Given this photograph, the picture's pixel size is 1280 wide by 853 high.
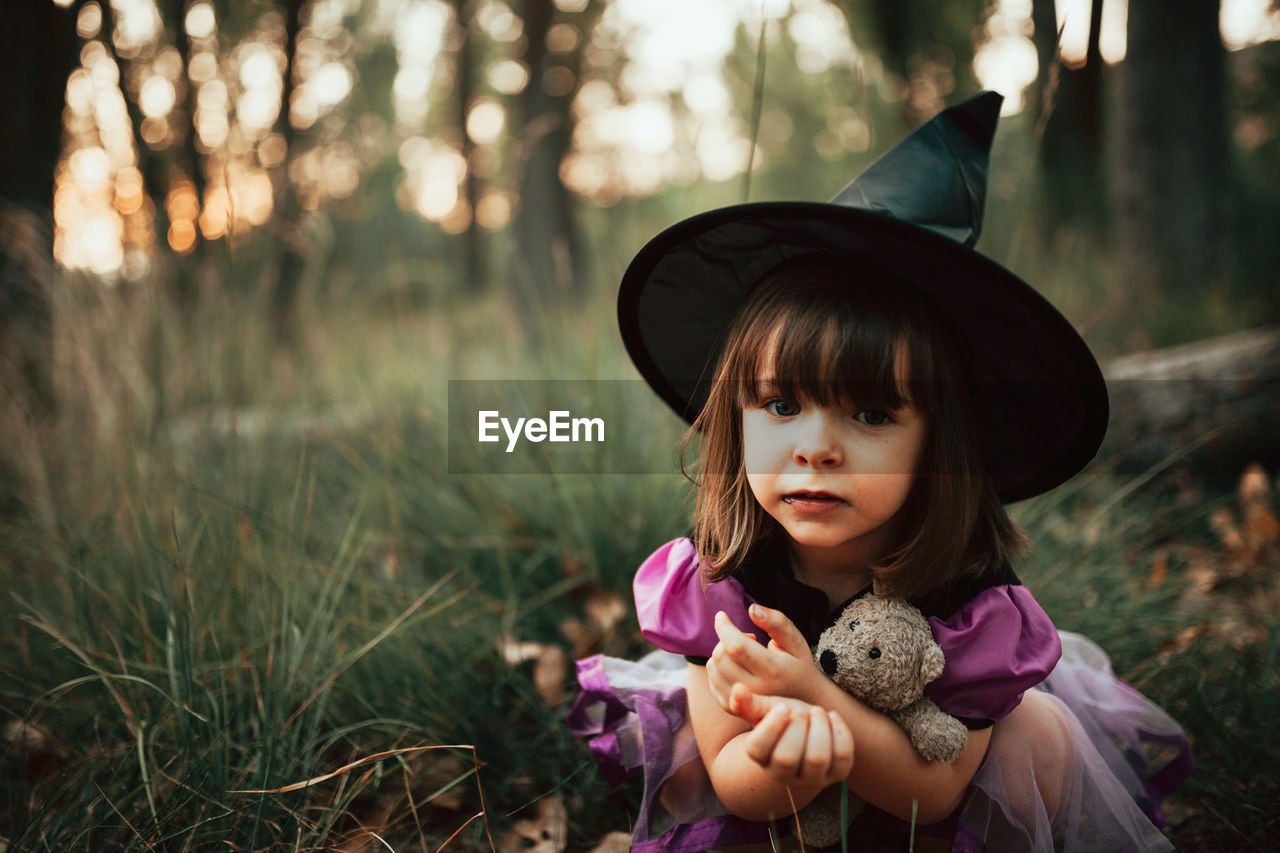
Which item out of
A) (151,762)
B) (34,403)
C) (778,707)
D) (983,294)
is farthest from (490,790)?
(34,403)

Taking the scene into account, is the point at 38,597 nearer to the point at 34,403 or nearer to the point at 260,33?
the point at 34,403

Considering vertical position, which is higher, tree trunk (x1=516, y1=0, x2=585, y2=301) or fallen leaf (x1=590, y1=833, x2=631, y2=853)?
tree trunk (x1=516, y1=0, x2=585, y2=301)

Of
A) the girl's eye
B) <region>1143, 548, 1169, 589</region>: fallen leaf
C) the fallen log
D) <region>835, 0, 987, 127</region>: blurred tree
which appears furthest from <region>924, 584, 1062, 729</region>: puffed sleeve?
<region>835, 0, 987, 127</region>: blurred tree

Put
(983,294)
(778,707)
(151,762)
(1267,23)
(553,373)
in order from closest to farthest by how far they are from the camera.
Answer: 1. (778,707)
2. (983,294)
3. (151,762)
4. (553,373)
5. (1267,23)

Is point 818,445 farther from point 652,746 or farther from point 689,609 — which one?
point 652,746

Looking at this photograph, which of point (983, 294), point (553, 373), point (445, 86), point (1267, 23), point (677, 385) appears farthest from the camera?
point (445, 86)

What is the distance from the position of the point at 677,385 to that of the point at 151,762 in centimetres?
113

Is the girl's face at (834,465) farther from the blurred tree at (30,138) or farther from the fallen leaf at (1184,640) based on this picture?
the blurred tree at (30,138)

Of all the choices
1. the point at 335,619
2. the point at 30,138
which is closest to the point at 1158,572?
A: the point at 335,619

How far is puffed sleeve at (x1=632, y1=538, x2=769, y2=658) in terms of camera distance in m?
1.16

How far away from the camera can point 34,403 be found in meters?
3.57

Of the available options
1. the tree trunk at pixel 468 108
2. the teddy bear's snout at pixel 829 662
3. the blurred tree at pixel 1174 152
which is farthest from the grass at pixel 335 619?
the tree trunk at pixel 468 108

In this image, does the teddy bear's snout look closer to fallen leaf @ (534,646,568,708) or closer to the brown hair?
the brown hair

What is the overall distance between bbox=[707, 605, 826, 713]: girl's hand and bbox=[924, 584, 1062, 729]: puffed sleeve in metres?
0.21
